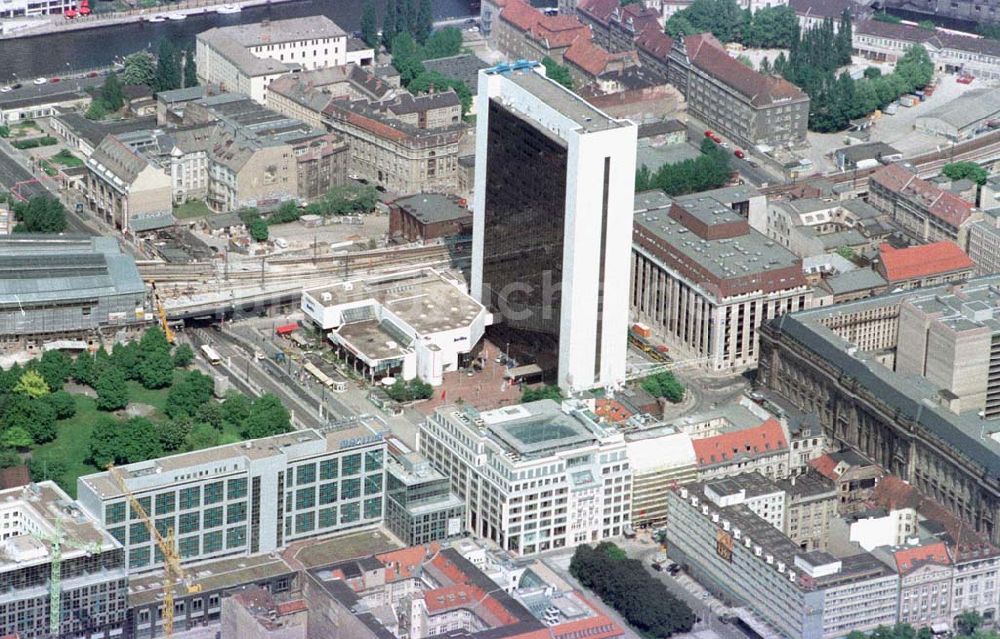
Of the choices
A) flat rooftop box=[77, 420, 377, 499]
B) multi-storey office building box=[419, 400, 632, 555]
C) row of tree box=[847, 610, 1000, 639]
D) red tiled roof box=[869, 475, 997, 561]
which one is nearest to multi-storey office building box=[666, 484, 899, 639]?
row of tree box=[847, 610, 1000, 639]

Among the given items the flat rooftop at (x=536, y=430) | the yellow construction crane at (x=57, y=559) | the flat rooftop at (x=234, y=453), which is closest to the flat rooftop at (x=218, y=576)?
the yellow construction crane at (x=57, y=559)

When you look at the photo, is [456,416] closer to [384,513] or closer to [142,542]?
[384,513]

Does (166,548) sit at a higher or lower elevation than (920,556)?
lower

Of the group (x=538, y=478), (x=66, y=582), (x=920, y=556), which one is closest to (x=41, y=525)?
→ (x=66, y=582)

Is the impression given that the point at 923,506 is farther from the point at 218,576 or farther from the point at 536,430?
the point at 218,576

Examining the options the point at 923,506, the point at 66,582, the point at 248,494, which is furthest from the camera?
the point at 923,506

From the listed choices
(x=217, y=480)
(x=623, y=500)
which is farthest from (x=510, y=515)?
(x=217, y=480)
